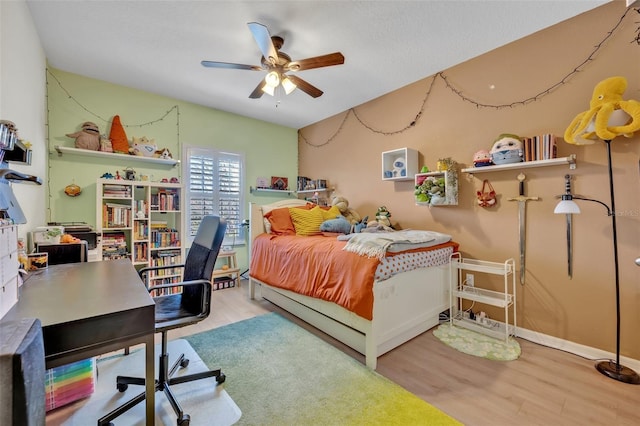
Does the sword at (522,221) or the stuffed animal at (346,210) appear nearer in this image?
the sword at (522,221)

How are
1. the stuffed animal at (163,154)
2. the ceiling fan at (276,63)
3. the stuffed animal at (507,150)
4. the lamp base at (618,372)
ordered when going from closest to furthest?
the lamp base at (618,372)
the ceiling fan at (276,63)
the stuffed animal at (507,150)
the stuffed animal at (163,154)

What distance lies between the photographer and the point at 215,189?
4.05 metres

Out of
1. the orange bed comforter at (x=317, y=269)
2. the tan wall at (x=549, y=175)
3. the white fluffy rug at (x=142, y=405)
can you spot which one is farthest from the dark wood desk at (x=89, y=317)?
the tan wall at (x=549, y=175)

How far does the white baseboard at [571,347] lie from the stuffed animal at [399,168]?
71.6 inches

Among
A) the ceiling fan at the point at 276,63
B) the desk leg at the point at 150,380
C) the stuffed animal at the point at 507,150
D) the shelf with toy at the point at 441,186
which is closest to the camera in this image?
the desk leg at the point at 150,380

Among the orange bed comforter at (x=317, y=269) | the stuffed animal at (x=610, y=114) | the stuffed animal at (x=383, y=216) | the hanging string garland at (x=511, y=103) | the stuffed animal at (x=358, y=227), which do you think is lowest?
the orange bed comforter at (x=317, y=269)

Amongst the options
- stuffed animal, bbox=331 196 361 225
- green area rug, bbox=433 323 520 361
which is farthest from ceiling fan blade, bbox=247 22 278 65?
green area rug, bbox=433 323 520 361

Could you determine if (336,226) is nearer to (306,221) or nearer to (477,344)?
(306,221)

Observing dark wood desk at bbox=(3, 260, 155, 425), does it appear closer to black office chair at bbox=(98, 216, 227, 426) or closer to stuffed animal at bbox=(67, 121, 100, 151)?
black office chair at bbox=(98, 216, 227, 426)

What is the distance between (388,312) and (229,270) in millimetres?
2575

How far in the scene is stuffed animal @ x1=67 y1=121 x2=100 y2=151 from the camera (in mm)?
3006

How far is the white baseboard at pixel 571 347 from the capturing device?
1896 millimetres

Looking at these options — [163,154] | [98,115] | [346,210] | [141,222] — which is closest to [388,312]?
[346,210]

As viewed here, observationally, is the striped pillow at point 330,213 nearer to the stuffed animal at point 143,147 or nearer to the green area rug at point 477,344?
the green area rug at point 477,344
